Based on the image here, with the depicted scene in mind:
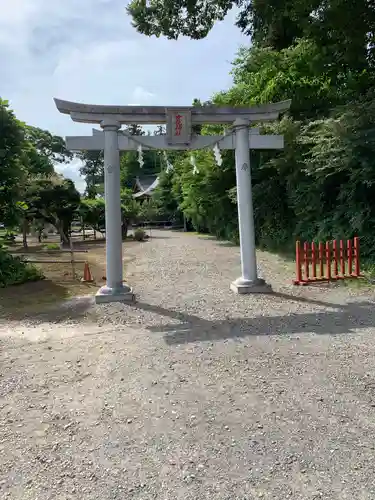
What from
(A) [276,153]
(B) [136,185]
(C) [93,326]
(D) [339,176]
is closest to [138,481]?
(C) [93,326]


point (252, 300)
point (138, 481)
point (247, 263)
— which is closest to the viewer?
point (138, 481)

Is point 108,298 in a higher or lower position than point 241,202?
lower

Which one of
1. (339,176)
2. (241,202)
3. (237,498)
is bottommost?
(237,498)

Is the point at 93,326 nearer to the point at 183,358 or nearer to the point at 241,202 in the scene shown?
the point at 183,358

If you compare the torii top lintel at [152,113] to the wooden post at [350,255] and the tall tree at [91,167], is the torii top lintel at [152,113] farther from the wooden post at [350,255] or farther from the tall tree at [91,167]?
the tall tree at [91,167]

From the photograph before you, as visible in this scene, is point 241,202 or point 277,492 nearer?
point 277,492

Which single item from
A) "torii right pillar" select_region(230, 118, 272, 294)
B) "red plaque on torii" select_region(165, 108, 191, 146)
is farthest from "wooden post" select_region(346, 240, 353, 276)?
"red plaque on torii" select_region(165, 108, 191, 146)

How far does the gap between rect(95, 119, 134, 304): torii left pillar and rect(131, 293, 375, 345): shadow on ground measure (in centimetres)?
133

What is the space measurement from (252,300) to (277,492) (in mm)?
5136

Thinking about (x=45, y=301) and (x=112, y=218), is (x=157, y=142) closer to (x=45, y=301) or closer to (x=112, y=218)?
(x=112, y=218)

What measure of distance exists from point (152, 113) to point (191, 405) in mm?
5885

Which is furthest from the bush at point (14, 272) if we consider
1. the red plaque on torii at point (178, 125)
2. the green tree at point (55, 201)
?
the green tree at point (55, 201)

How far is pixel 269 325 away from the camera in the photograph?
5840 millimetres

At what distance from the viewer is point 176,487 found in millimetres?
2418
